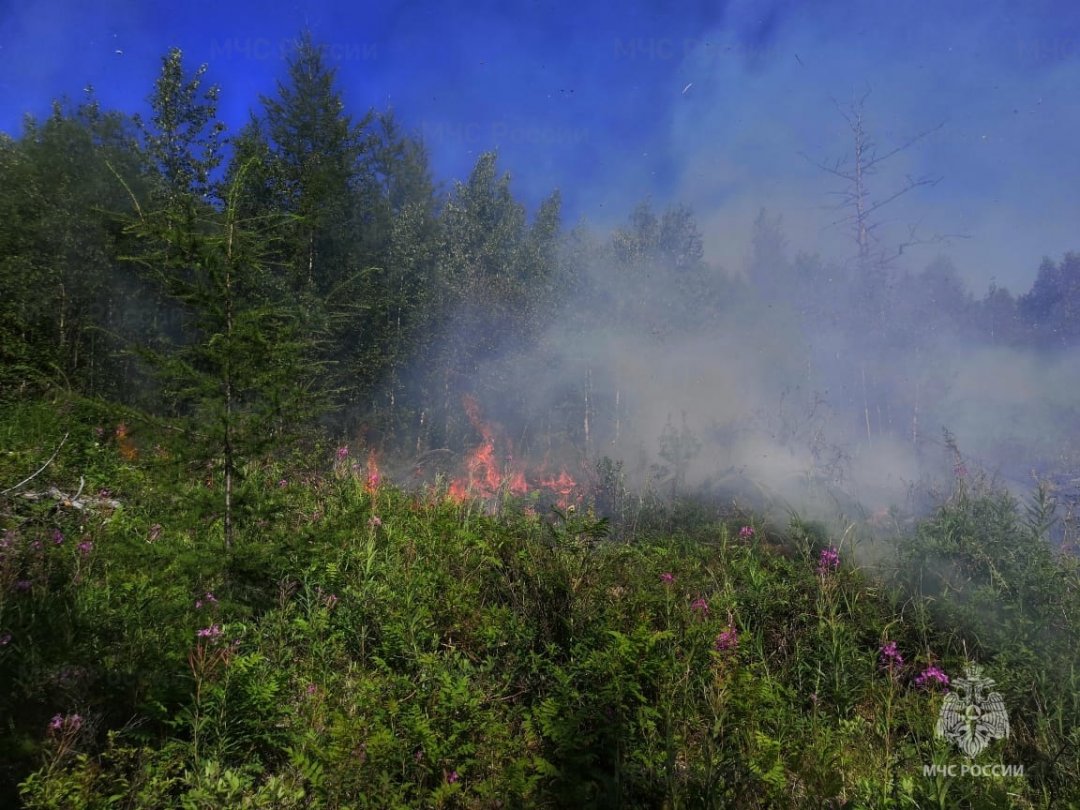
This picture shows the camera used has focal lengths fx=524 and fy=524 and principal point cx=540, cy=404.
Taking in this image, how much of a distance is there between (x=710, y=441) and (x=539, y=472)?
4360 millimetres

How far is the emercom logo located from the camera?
285 centimetres

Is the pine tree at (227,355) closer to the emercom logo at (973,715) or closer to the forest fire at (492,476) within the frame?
the forest fire at (492,476)

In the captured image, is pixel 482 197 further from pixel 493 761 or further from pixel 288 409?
pixel 493 761

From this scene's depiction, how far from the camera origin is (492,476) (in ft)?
37.7

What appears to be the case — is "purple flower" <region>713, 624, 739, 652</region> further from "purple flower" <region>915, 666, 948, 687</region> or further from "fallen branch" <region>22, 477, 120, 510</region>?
"fallen branch" <region>22, 477, 120, 510</region>

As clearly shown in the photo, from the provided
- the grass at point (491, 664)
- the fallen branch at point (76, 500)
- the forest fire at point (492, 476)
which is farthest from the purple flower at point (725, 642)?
the fallen branch at point (76, 500)

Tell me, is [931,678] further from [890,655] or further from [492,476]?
[492,476]

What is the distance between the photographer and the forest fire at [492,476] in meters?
8.69

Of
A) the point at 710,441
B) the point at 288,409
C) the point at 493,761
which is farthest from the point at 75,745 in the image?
the point at 710,441

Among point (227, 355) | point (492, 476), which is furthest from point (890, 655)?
point (492, 476)

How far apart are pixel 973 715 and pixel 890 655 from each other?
20.8 inches

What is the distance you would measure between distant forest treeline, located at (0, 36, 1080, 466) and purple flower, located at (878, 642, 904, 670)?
6666mm

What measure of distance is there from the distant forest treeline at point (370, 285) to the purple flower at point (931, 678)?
271 inches

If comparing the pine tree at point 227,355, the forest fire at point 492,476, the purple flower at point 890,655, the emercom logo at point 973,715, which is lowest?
the emercom logo at point 973,715
